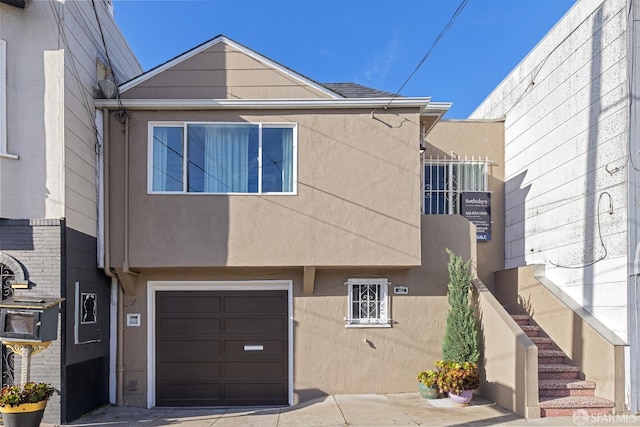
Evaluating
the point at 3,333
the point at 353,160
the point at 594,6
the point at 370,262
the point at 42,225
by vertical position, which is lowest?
the point at 3,333

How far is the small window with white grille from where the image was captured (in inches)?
333

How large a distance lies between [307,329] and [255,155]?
3112mm

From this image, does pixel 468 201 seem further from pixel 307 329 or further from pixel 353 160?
pixel 307 329

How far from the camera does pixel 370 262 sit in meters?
8.02

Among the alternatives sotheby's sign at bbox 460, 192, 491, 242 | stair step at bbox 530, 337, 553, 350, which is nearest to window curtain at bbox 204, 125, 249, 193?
sotheby's sign at bbox 460, 192, 491, 242

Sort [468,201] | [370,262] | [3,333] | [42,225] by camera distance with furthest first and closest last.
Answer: [468,201] → [370,262] → [42,225] → [3,333]

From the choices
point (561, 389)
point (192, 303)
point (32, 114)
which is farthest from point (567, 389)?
point (32, 114)

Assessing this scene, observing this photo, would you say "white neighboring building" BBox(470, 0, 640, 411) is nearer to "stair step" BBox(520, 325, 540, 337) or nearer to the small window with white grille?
"stair step" BBox(520, 325, 540, 337)

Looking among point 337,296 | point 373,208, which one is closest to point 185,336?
point 337,296

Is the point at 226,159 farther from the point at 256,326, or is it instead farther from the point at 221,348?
the point at 221,348

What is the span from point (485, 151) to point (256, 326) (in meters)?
6.18

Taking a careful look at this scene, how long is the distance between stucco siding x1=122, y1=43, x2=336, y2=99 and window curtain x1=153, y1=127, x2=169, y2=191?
671 mm

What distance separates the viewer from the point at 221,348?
27.7 feet

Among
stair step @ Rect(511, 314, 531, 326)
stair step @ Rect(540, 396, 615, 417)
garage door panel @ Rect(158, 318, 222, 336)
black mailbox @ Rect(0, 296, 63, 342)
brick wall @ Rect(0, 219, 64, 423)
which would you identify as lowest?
stair step @ Rect(540, 396, 615, 417)
